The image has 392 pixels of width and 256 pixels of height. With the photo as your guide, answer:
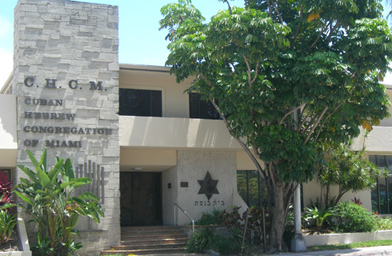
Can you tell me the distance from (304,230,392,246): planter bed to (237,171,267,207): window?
3498mm

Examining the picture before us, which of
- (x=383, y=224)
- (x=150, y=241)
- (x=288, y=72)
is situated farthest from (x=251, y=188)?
(x=288, y=72)

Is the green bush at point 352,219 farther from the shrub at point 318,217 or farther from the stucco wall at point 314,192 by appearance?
the stucco wall at point 314,192

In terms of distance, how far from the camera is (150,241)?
16312mm

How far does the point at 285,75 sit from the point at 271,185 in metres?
4.13

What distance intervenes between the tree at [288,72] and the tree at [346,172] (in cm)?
365

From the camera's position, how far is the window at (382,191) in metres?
22.2

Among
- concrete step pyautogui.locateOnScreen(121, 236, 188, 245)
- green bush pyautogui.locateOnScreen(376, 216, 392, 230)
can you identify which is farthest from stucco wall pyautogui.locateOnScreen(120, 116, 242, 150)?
green bush pyautogui.locateOnScreen(376, 216, 392, 230)

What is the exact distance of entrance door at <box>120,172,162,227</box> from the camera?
64.6ft

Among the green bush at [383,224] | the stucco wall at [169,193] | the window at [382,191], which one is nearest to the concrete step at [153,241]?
the stucco wall at [169,193]

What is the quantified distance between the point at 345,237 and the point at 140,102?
9493 mm

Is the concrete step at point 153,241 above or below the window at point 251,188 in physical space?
below

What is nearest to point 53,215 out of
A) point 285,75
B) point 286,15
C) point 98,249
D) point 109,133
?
point 98,249

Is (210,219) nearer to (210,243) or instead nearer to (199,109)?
(210,243)

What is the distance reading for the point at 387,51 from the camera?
13.0m
